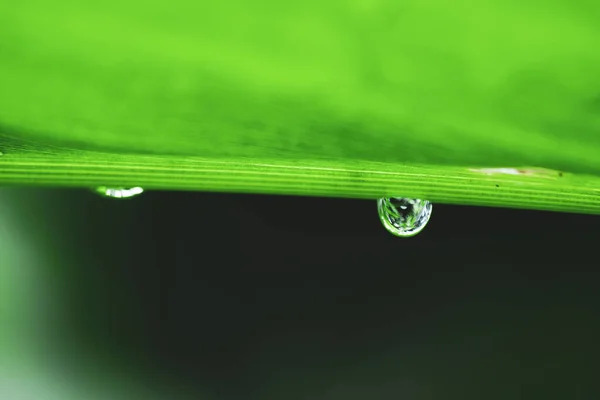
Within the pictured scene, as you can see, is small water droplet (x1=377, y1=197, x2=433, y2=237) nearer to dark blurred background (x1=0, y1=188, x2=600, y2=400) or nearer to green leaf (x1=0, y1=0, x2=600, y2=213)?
green leaf (x1=0, y1=0, x2=600, y2=213)

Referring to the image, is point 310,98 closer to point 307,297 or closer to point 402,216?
point 402,216

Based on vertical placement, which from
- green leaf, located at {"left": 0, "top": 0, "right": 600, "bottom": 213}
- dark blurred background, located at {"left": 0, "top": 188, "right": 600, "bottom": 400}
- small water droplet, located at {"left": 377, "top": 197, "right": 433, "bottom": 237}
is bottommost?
green leaf, located at {"left": 0, "top": 0, "right": 600, "bottom": 213}

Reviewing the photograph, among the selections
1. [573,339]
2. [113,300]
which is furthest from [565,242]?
[113,300]

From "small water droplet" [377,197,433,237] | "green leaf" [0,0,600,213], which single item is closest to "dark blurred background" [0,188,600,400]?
"small water droplet" [377,197,433,237]

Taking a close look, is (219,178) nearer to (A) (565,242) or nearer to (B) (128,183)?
(B) (128,183)

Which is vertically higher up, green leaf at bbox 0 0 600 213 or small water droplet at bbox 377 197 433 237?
small water droplet at bbox 377 197 433 237

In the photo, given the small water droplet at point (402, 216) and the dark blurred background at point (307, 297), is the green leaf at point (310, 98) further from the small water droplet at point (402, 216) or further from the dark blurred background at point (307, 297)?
the dark blurred background at point (307, 297)
